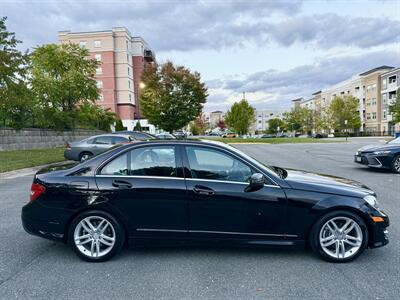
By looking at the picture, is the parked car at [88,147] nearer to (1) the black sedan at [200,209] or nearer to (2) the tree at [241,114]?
(1) the black sedan at [200,209]

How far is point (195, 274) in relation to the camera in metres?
3.09

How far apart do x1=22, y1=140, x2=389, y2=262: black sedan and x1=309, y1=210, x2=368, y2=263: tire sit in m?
0.01

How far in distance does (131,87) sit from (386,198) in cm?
5187

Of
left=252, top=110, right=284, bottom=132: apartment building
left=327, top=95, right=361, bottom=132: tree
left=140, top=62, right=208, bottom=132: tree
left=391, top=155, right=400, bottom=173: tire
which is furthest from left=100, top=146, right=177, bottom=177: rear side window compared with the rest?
left=252, top=110, right=284, bottom=132: apartment building

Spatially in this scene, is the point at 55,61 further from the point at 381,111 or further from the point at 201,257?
the point at 381,111

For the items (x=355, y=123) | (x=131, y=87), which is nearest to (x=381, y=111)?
(x=355, y=123)

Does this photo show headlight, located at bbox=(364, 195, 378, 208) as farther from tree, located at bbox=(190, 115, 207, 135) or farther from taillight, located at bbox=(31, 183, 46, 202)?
tree, located at bbox=(190, 115, 207, 135)

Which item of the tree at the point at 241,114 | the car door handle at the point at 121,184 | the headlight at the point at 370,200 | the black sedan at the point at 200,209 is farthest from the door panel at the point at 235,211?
the tree at the point at 241,114

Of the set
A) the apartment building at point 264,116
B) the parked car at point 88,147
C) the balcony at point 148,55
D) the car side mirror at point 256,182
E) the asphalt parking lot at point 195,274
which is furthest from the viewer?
the apartment building at point 264,116

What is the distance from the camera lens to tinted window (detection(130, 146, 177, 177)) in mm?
3518

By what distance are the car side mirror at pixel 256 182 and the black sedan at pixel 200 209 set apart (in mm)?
12

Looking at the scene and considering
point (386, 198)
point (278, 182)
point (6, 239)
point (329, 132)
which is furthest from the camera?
point (329, 132)

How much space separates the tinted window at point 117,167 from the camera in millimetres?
3537

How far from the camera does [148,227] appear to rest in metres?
3.46
